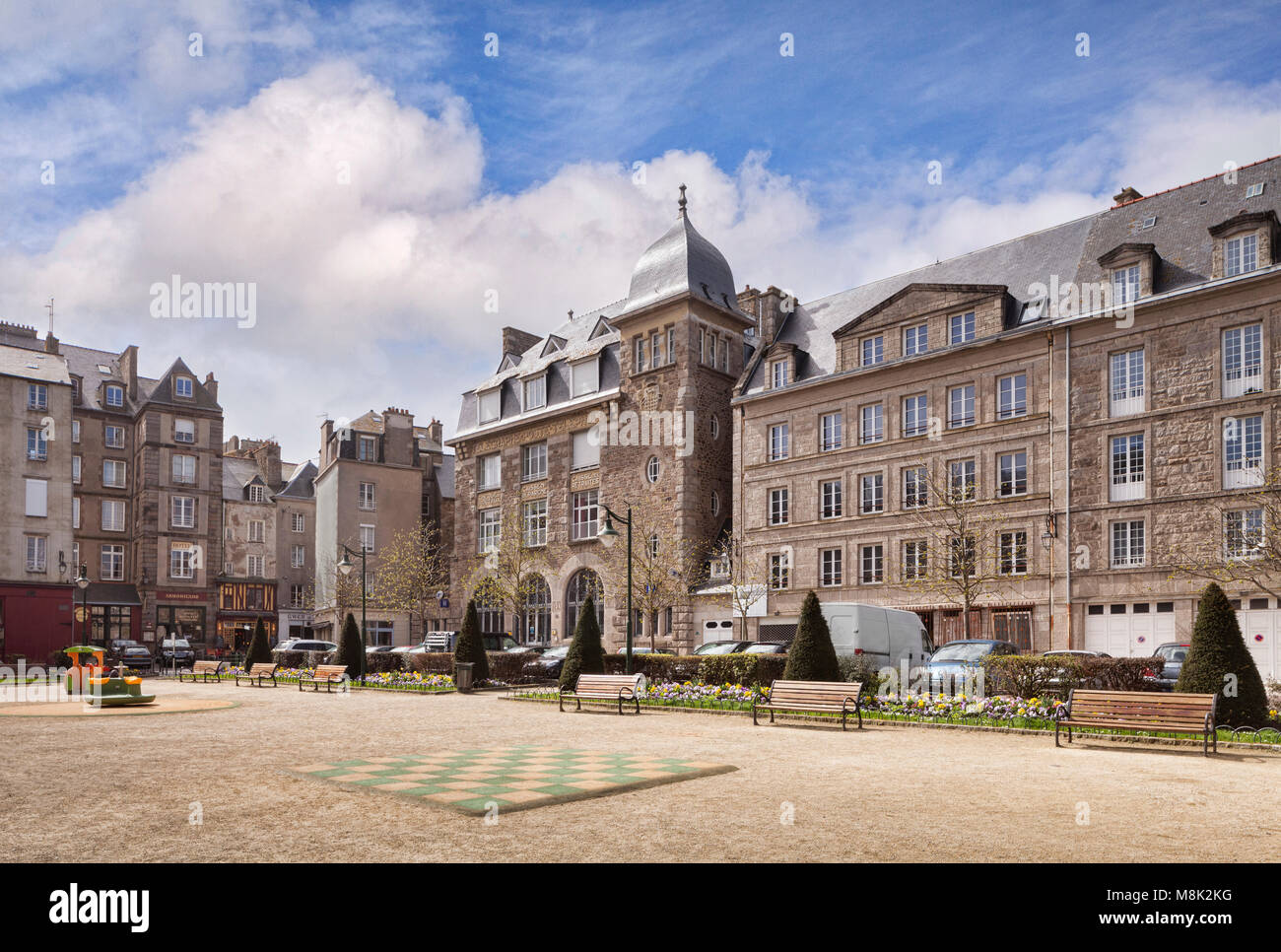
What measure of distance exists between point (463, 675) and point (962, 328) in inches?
824

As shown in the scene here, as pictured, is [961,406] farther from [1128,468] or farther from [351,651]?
[351,651]

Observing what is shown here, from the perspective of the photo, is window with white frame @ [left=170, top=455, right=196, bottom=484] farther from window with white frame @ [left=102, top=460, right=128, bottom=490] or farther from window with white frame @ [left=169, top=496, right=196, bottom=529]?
window with white frame @ [left=102, top=460, right=128, bottom=490]

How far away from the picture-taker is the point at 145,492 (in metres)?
57.5

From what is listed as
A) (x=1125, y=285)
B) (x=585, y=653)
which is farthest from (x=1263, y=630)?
(x=585, y=653)

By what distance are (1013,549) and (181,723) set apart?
25711 mm

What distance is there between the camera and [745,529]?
4125cm

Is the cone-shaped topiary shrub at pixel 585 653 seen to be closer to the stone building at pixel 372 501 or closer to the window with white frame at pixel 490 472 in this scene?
the window with white frame at pixel 490 472

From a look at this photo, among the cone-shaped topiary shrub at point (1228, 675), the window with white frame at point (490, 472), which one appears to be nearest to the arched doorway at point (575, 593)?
the window with white frame at point (490, 472)

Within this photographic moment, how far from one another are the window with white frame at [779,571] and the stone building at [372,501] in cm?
2562

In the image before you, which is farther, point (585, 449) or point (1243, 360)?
point (585, 449)

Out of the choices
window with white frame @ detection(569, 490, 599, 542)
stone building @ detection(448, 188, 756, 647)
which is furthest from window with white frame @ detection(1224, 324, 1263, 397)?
window with white frame @ detection(569, 490, 599, 542)

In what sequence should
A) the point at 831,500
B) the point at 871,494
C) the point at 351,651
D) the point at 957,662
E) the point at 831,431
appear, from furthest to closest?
the point at 831,431, the point at 831,500, the point at 871,494, the point at 351,651, the point at 957,662

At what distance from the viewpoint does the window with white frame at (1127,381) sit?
3120 centimetres
